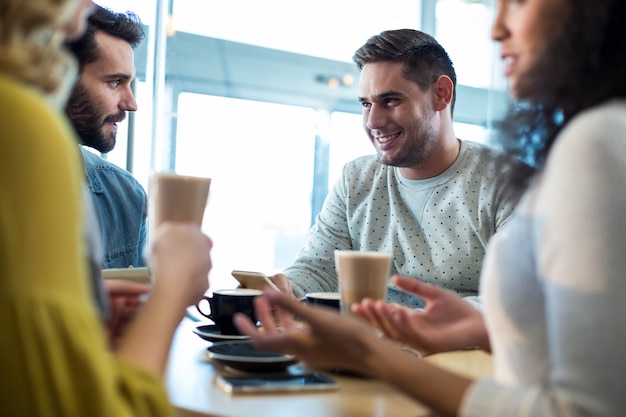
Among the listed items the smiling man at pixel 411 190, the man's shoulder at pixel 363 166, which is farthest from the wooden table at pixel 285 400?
the man's shoulder at pixel 363 166

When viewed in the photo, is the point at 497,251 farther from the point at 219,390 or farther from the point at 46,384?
the point at 46,384

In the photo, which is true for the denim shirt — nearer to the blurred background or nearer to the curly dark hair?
the blurred background

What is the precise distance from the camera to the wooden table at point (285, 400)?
1.01 m

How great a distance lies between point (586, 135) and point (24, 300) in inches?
25.9

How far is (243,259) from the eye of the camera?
437cm

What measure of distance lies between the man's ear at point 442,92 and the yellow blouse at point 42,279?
2374mm

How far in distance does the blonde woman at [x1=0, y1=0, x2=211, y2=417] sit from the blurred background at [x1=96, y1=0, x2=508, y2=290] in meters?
3.11

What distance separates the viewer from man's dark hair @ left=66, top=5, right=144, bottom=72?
2588 mm

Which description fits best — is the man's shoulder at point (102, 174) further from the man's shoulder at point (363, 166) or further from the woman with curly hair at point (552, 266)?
the woman with curly hair at point (552, 266)

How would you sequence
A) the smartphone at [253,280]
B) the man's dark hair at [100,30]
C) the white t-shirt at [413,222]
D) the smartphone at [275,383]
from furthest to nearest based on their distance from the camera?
the man's dark hair at [100,30], the white t-shirt at [413,222], the smartphone at [253,280], the smartphone at [275,383]

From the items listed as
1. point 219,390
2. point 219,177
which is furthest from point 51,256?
point 219,177

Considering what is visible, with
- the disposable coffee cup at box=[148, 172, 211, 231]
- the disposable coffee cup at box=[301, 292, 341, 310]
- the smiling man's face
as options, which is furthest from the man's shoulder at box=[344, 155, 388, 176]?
the disposable coffee cup at box=[148, 172, 211, 231]

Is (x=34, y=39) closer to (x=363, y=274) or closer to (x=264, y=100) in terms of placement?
(x=363, y=274)

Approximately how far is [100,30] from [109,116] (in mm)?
330
